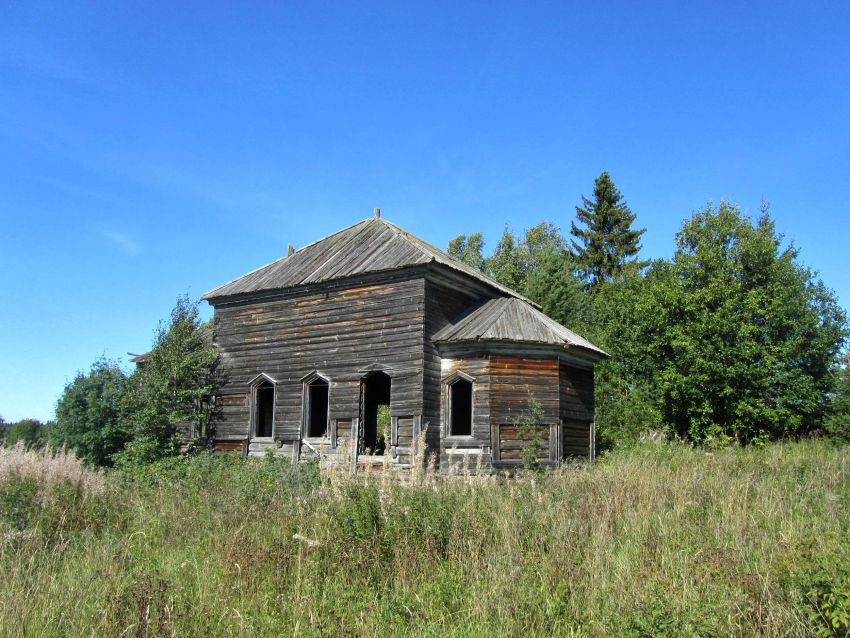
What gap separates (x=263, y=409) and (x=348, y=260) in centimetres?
696

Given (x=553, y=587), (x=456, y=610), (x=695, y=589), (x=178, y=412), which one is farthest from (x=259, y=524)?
(x=178, y=412)

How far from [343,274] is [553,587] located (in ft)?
46.6

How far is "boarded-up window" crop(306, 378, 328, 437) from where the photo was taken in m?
19.1

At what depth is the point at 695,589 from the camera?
512cm

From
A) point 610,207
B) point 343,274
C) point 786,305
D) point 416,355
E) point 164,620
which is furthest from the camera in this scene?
point 610,207

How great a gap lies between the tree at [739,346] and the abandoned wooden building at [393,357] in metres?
7.77

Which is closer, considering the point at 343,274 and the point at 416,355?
the point at 416,355

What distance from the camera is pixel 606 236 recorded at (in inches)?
1668

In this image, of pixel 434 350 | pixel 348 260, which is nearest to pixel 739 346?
pixel 434 350

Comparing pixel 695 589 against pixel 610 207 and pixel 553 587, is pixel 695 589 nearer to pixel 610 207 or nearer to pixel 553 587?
pixel 553 587

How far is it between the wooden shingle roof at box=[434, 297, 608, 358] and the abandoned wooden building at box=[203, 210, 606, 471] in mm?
54

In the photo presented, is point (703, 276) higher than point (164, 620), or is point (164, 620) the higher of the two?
point (703, 276)

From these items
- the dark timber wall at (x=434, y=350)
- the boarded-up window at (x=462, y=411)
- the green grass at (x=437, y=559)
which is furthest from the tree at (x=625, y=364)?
the green grass at (x=437, y=559)

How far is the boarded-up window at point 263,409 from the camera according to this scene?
66.9 ft
